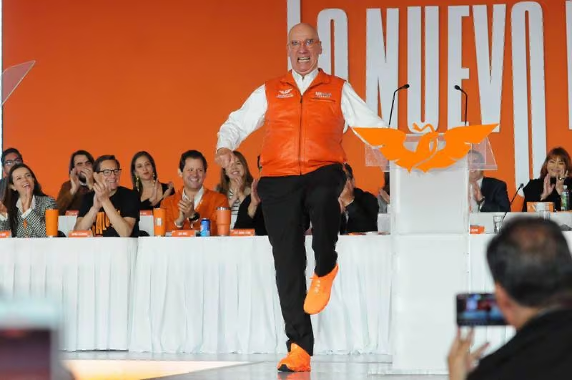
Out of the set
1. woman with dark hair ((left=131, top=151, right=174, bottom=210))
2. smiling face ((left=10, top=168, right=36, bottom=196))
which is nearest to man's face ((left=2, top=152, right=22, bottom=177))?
woman with dark hair ((left=131, top=151, right=174, bottom=210))

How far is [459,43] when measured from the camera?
7.78m

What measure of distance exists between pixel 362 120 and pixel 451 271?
765mm

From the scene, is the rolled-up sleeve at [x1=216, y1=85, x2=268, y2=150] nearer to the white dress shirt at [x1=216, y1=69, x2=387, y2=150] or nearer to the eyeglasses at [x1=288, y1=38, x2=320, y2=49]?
the white dress shirt at [x1=216, y1=69, x2=387, y2=150]

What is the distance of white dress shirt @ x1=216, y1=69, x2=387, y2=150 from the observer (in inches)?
158

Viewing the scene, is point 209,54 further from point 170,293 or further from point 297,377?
point 297,377

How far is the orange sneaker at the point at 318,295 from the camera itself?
12.7 ft

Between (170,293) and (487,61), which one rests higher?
(487,61)

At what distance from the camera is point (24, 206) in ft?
19.3

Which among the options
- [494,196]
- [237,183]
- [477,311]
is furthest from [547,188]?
[477,311]

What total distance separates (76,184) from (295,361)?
129 inches

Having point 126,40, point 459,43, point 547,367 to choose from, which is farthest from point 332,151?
point 126,40

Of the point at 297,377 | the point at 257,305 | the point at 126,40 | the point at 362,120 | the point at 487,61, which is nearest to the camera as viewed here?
the point at 297,377

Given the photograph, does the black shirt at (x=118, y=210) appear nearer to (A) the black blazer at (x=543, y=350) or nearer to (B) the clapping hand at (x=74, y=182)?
(B) the clapping hand at (x=74, y=182)

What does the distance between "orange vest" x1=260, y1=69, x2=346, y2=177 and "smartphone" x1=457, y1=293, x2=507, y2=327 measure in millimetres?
2259
